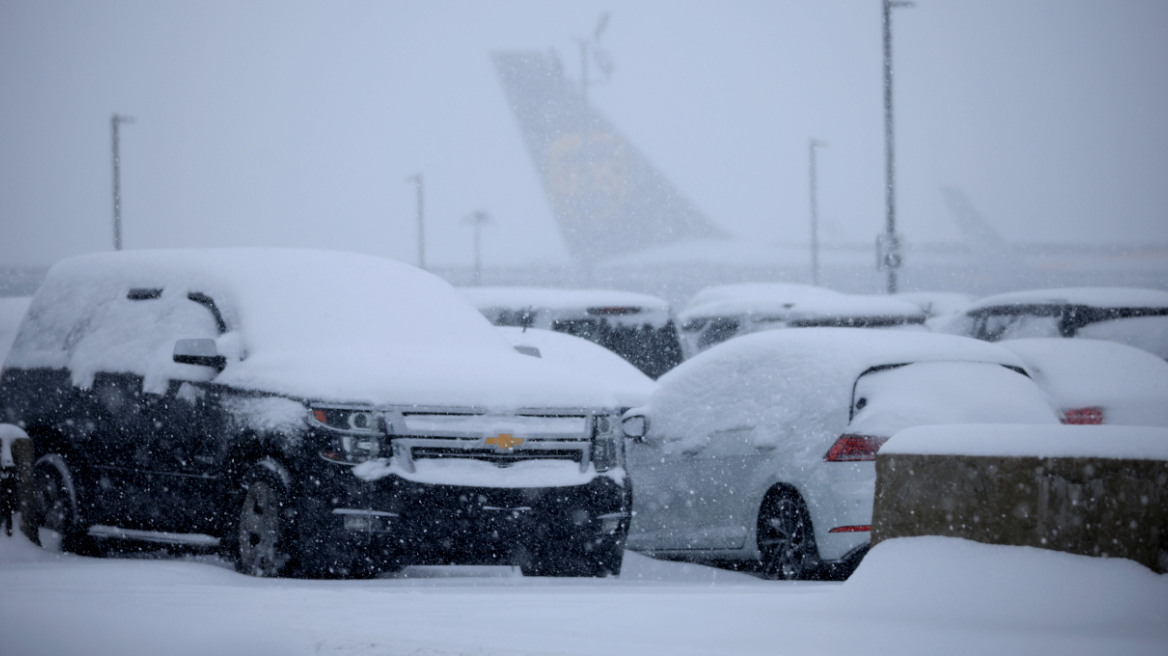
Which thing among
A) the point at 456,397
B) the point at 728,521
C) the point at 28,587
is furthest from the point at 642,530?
the point at 28,587

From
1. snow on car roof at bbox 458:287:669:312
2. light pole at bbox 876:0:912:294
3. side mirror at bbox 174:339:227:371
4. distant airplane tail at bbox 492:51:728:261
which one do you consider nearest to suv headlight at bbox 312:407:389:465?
side mirror at bbox 174:339:227:371

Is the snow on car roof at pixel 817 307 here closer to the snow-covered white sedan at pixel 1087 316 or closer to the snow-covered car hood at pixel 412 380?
the snow-covered white sedan at pixel 1087 316

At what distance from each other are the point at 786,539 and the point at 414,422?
2143 mm

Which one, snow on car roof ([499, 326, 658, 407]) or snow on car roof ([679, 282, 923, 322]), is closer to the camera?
snow on car roof ([499, 326, 658, 407])

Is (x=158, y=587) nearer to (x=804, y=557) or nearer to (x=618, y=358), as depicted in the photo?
(x=804, y=557)

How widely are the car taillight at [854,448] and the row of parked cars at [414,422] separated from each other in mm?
12

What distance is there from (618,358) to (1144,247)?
1340 inches

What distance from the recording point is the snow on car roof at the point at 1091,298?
1355 cm

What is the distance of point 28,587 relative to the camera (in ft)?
18.4

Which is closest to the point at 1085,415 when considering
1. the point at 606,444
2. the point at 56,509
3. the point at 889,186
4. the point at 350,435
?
the point at 606,444

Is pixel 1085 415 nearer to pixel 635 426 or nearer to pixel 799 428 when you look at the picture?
pixel 799 428

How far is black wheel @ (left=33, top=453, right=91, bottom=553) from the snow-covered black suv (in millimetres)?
15

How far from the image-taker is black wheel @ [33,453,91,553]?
304 inches

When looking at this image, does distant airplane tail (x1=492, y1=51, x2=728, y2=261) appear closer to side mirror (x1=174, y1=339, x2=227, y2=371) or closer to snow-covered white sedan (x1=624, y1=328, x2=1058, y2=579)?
snow-covered white sedan (x1=624, y1=328, x2=1058, y2=579)
